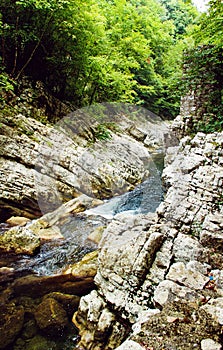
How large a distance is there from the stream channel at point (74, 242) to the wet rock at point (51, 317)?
16 cm

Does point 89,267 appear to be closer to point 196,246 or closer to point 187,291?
point 196,246

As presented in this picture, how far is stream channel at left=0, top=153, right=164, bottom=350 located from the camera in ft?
18.0

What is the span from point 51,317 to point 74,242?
2.76 metres

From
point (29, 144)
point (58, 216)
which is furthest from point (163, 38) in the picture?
point (58, 216)

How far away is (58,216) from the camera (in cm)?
806

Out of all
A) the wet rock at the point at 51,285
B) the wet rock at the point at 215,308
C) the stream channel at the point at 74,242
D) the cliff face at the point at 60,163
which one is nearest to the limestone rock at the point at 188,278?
the wet rock at the point at 215,308

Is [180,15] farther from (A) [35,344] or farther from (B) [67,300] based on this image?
(A) [35,344]

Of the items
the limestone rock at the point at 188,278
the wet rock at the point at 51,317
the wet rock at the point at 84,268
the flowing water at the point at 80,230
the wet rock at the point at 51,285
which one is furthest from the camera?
the flowing water at the point at 80,230

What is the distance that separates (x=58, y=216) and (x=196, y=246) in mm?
5379

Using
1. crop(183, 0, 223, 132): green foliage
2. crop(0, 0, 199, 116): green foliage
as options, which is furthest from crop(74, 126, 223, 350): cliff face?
crop(0, 0, 199, 116): green foliage

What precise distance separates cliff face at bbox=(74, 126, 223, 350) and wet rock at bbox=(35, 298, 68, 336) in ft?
1.16

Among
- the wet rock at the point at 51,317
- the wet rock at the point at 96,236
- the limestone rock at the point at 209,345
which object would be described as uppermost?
the limestone rock at the point at 209,345

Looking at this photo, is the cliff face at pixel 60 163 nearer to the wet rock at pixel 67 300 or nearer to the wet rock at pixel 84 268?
the wet rock at pixel 84 268

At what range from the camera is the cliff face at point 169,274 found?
226 cm
